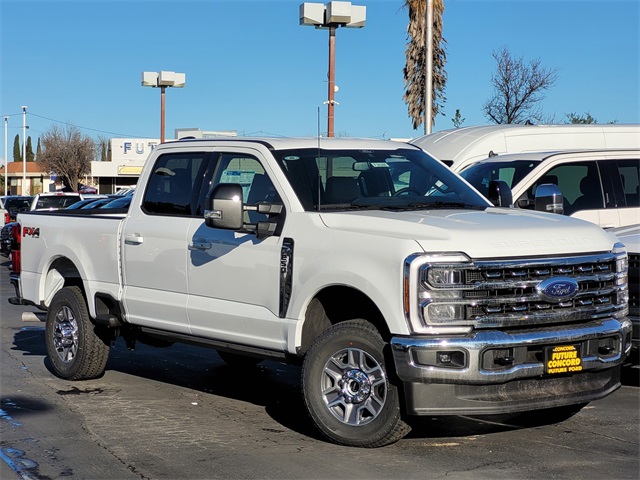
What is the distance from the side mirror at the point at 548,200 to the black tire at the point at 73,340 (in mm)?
4230

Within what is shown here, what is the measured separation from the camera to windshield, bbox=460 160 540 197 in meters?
11.5

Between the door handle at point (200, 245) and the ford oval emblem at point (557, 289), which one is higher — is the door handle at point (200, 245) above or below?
above

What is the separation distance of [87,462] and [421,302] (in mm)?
2391

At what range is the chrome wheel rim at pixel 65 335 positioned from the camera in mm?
9383

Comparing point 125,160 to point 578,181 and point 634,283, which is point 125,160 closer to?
point 578,181

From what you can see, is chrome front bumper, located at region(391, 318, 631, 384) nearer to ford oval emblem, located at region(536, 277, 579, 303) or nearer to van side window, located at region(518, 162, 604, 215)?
ford oval emblem, located at region(536, 277, 579, 303)

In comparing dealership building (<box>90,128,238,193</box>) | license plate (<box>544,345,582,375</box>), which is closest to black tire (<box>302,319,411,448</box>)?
license plate (<box>544,345,582,375</box>)

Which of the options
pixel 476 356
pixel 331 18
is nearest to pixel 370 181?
pixel 476 356

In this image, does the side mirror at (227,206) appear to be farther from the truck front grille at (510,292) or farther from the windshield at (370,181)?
the truck front grille at (510,292)

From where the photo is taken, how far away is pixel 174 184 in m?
8.52

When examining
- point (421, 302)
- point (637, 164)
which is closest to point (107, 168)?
point (637, 164)

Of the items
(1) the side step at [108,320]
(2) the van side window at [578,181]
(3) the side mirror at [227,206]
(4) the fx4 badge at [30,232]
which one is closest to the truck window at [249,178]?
(3) the side mirror at [227,206]

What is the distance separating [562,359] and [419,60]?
31891mm

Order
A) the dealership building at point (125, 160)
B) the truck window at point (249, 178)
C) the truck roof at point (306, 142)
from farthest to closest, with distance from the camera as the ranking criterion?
the dealership building at point (125, 160), the truck roof at point (306, 142), the truck window at point (249, 178)
